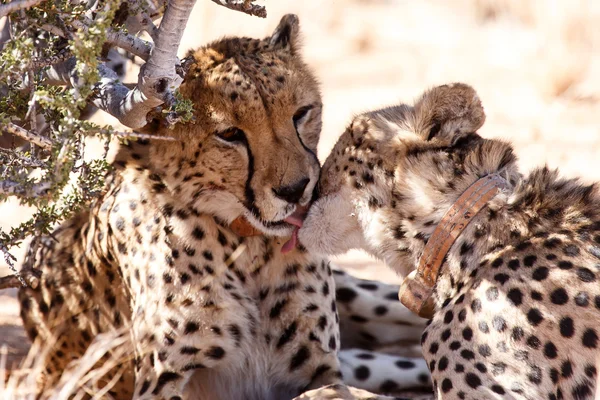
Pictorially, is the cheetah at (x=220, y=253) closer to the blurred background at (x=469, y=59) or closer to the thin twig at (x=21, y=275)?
the thin twig at (x=21, y=275)

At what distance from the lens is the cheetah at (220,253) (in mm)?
2988

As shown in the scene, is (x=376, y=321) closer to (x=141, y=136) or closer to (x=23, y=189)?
(x=141, y=136)

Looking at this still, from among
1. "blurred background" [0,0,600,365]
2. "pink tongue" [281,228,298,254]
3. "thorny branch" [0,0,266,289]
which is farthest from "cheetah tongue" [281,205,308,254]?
"blurred background" [0,0,600,365]

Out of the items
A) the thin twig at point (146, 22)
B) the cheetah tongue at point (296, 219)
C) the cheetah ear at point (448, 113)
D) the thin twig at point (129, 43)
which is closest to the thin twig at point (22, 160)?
the thin twig at point (129, 43)

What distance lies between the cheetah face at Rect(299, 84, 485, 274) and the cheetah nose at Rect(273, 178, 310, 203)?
0.15 meters

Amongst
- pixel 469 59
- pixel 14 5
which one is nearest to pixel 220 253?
pixel 14 5

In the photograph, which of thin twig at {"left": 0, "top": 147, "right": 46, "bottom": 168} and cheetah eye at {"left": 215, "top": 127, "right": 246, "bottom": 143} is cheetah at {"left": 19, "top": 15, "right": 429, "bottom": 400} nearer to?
cheetah eye at {"left": 215, "top": 127, "right": 246, "bottom": 143}

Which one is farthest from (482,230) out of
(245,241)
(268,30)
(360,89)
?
(268,30)

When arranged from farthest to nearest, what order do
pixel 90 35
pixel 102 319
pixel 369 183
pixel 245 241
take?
pixel 102 319 < pixel 245 241 < pixel 369 183 < pixel 90 35

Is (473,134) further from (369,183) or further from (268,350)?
(268,350)

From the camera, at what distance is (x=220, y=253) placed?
10.6 ft

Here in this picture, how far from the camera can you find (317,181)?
3096 millimetres

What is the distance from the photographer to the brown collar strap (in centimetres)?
278

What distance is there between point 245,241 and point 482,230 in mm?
854
